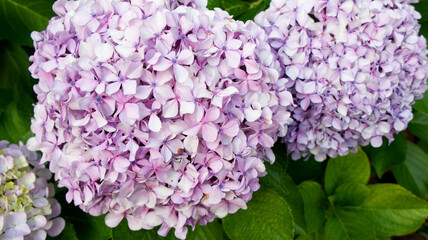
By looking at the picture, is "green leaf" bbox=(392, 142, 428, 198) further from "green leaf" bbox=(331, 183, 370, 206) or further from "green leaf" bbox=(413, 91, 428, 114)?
"green leaf" bbox=(413, 91, 428, 114)

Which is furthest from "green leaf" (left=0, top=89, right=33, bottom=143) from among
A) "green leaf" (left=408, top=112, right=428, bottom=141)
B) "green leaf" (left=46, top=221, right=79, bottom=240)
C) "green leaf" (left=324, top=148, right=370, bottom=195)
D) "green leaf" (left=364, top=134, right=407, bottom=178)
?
"green leaf" (left=408, top=112, right=428, bottom=141)

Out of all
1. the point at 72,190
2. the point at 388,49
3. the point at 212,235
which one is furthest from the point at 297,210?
the point at 72,190

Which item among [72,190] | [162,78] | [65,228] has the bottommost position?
[65,228]

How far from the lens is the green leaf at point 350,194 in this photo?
1.71 meters

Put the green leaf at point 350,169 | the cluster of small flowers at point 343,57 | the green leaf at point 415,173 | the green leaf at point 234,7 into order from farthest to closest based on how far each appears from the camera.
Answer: the green leaf at point 415,173 → the green leaf at point 350,169 → the green leaf at point 234,7 → the cluster of small flowers at point 343,57

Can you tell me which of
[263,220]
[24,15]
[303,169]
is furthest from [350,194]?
[24,15]

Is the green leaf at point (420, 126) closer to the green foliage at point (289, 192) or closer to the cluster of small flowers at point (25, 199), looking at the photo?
the green foliage at point (289, 192)

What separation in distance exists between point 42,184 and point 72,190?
295 millimetres

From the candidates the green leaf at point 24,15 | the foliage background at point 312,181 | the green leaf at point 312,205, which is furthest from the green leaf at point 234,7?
the green leaf at point 312,205

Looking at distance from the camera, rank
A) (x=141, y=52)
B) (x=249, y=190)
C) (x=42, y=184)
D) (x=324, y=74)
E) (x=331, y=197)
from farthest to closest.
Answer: (x=331, y=197), (x=42, y=184), (x=324, y=74), (x=249, y=190), (x=141, y=52)

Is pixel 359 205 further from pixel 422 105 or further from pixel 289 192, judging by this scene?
pixel 289 192

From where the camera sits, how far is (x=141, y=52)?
0.89 m

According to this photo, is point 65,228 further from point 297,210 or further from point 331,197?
point 331,197

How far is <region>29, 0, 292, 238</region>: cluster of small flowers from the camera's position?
0.90m
